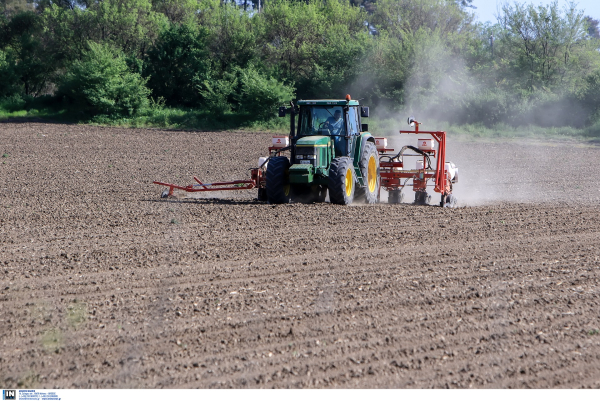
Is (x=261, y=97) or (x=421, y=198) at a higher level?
(x=261, y=97)

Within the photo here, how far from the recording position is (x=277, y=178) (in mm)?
11758

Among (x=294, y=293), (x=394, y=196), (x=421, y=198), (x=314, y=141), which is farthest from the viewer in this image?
(x=394, y=196)

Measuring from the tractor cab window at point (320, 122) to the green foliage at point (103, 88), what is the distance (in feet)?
78.4

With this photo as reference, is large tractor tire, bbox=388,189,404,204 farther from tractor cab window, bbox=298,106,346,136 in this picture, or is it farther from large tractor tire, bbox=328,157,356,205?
Result: tractor cab window, bbox=298,106,346,136

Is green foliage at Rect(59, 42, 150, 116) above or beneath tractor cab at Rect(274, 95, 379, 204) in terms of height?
above

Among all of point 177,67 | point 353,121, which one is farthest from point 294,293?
point 177,67

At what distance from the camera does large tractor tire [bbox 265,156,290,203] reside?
38.6 feet

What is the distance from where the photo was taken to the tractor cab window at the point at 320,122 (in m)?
12.3

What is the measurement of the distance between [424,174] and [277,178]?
9.29ft

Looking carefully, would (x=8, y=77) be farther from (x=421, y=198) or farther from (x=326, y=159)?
(x=421, y=198)

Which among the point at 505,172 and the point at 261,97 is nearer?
the point at 505,172

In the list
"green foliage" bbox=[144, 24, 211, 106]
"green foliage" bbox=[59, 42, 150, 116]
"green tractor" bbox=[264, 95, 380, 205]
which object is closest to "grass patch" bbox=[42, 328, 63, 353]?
"green tractor" bbox=[264, 95, 380, 205]

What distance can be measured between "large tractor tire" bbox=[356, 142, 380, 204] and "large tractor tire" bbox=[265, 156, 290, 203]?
1438 mm

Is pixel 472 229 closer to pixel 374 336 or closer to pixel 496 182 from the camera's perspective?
pixel 374 336
